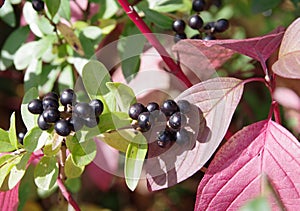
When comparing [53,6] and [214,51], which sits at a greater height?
[53,6]

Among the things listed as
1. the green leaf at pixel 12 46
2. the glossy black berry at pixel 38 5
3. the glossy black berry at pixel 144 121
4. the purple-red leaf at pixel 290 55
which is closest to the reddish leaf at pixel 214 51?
the purple-red leaf at pixel 290 55

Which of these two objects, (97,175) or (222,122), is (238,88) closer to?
(222,122)

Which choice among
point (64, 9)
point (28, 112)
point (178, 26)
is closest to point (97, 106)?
point (28, 112)

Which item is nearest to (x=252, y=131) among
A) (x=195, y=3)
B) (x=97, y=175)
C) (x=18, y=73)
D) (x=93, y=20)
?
(x=195, y=3)

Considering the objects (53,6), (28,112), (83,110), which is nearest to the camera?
(83,110)

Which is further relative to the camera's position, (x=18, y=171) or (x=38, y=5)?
(x=38, y=5)

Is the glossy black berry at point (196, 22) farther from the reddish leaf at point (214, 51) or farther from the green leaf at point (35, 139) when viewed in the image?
the green leaf at point (35, 139)

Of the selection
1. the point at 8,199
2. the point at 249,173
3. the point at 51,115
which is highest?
the point at 51,115

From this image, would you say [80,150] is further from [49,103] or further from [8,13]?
[8,13]
